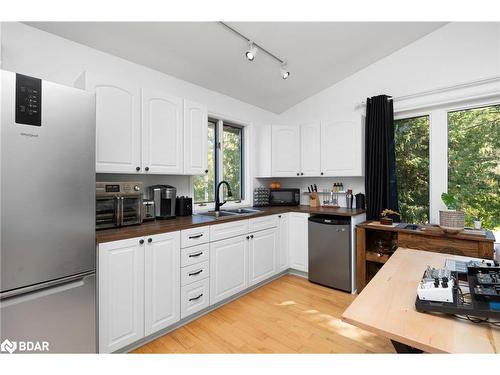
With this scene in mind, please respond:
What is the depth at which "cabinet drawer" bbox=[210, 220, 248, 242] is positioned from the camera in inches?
95.9

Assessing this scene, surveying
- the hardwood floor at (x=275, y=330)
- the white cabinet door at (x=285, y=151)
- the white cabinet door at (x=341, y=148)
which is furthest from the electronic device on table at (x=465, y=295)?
the white cabinet door at (x=285, y=151)

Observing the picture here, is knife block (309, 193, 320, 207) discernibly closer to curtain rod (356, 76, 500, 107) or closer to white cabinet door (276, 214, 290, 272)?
white cabinet door (276, 214, 290, 272)

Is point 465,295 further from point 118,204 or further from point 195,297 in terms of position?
point 118,204

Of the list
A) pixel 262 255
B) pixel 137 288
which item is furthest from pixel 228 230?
pixel 137 288

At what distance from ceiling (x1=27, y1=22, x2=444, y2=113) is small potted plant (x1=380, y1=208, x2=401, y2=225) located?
1899 millimetres

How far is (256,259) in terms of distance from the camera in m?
2.93

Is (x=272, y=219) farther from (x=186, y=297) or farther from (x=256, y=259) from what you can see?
(x=186, y=297)

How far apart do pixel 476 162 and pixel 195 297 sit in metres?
3.22

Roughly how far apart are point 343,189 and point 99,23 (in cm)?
328

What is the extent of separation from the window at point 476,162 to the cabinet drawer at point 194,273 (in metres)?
2.84

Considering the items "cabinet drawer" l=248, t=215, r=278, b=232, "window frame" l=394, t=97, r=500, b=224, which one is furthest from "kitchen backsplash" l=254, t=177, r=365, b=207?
"cabinet drawer" l=248, t=215, r=278, b=232

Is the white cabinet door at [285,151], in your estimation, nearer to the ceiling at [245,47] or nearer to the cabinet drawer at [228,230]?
the ceiling at [245,47]
